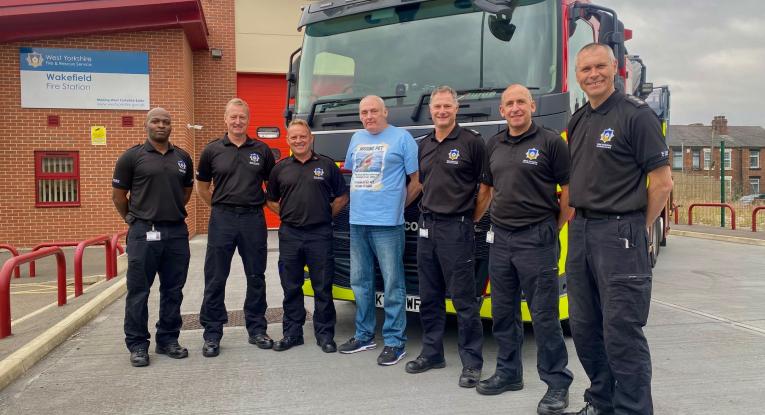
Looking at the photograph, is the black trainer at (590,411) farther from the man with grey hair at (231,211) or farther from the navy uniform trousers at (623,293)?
the man with grey hair at (231,211)

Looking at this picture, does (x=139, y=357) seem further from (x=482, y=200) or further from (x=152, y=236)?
(x=482, y=200)

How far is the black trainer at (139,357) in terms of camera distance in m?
4.75

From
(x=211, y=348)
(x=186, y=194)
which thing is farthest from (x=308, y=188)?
(x=211, y=348)

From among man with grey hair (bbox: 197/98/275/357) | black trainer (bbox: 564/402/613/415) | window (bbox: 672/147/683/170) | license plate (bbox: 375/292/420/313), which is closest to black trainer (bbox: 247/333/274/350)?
man with grey hair (bbox: 197/98/275/357)

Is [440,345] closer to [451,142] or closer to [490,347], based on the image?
[490,347]

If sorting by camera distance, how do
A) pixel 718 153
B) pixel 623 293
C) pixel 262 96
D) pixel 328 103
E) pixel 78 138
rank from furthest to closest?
pixel 718 153
pixel 262 96
pixel 78 138
pixel 328 103
pixel 623 293

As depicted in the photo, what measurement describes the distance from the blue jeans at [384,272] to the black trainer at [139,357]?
1730 millimetres

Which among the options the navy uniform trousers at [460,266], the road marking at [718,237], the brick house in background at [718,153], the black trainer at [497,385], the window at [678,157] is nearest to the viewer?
the black trainer at [497,385]

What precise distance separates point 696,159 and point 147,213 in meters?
55.8

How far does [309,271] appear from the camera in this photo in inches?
202

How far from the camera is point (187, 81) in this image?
13.9 m

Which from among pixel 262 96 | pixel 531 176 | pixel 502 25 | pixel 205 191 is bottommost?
pixel 205 191

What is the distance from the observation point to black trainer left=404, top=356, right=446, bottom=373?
14.6ft

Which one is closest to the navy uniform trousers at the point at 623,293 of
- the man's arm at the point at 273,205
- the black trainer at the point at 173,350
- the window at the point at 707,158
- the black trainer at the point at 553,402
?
the black trainer at the point at 553,402
